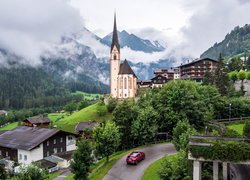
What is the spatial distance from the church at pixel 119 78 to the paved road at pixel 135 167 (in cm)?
5099

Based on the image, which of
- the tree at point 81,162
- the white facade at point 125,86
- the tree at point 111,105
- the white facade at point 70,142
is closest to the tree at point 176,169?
the tree at point 81,162

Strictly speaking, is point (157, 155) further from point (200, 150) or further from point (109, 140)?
point (200, 150)

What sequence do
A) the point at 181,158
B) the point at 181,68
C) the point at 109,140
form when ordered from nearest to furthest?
1. the point at 181,158
2. the point at 109,140
3. the point at 181,68

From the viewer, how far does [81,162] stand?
29031 millimetres

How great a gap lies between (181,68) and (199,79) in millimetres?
10850

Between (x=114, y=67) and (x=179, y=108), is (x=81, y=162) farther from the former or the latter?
(x=114, y=67)

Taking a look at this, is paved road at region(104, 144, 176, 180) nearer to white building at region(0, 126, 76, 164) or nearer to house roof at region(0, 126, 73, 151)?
white building at region(0, 126, 76, 164)

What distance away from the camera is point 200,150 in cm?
2011

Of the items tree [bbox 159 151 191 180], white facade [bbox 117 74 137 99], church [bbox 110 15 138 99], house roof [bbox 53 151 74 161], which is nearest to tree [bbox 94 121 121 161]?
tree [bbox 159 151 191 180]

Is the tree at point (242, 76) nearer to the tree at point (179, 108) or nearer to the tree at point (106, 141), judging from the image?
the tree at point (179, 108)

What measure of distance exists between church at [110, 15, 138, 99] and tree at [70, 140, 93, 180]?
58989 millimetres

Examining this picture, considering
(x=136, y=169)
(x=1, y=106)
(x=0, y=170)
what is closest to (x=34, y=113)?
(x=1, y=106)

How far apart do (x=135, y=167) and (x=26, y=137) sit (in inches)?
1217

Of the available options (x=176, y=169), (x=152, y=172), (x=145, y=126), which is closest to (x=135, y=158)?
(x=152, y=172)
